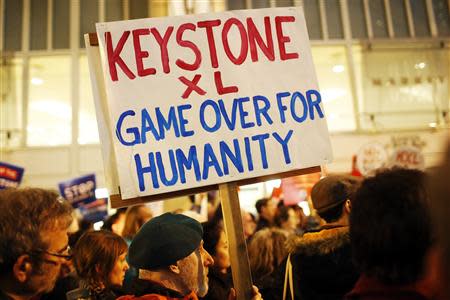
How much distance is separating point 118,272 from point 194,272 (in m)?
0.80

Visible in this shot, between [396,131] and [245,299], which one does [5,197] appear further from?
[396,131]

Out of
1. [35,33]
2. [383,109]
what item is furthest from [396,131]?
[35,33]

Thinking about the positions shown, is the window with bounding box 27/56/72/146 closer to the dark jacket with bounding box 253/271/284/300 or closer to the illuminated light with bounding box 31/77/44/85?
the illuminated light with bounding box 31/77/44/85

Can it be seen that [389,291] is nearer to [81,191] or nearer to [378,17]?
[81,191]

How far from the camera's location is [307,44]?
2135 mm

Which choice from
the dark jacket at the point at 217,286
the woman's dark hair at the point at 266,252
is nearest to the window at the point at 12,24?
the woman's dark hair at the point at 266,252

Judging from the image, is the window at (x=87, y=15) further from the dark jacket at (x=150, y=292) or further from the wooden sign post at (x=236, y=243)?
the dark jacket at (x=150, y=292)

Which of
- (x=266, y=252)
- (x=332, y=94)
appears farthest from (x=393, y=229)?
(x=332, y=94)

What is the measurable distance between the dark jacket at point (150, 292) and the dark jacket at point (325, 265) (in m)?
0.68

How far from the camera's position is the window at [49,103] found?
465 inches

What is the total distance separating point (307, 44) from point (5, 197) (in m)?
1.40

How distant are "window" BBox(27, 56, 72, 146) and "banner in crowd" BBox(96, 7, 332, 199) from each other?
34.2 ft

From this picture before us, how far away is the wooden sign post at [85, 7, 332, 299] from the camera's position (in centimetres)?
192

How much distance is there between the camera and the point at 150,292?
175 centimetres
